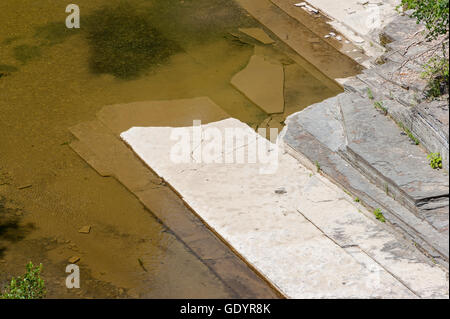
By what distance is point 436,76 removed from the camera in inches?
305

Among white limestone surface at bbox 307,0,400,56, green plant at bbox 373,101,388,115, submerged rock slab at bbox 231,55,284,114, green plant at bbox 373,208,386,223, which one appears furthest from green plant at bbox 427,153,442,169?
white limestone surface at bbox 307,0,400,56

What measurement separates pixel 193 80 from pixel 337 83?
5.30 ft

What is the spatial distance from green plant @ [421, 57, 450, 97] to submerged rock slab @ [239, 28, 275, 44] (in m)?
2.46

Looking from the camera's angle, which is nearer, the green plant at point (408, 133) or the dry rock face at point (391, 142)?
the dry rock face at point (391, 142)

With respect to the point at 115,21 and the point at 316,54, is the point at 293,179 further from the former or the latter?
the point at 115,21

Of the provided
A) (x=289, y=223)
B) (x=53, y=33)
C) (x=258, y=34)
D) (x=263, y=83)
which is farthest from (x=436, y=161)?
(x=53, y=33)

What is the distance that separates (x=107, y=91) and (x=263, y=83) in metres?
1.74

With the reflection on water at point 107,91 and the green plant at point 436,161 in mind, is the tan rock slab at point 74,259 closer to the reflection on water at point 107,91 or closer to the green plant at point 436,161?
the reflection on water at point 107,91

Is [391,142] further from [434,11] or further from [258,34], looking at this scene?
[258,34]

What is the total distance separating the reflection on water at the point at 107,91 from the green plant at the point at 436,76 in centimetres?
140

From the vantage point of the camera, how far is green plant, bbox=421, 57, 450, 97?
25.0ft

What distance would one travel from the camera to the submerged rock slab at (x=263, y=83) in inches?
347

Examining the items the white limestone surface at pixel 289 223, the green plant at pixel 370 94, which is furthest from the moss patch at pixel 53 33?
the green plant at pixel 370 94

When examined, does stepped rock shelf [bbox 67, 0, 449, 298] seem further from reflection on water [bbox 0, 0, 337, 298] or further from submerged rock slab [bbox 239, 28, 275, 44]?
submerged rock slab [bbox 239, 28, 275, 44]
